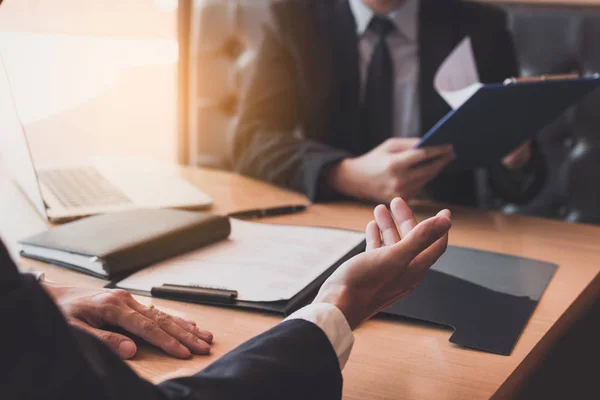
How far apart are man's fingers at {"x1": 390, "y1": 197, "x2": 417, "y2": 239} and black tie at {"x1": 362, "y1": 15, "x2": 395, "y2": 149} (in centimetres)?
99

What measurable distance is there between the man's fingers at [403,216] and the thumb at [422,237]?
0.06 m

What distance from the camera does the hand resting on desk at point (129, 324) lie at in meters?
0.70

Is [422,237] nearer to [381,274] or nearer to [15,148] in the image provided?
[381,274]

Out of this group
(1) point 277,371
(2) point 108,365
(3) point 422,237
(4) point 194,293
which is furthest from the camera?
(4) point 194,293

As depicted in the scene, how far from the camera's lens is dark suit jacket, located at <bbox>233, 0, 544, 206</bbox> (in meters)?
1.70

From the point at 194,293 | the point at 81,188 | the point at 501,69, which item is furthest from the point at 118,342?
the point at 501,69

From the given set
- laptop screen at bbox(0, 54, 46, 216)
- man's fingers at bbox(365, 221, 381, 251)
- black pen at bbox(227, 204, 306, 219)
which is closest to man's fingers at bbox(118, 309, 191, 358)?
man's fingers at bbox(365, 221, 381, 251)

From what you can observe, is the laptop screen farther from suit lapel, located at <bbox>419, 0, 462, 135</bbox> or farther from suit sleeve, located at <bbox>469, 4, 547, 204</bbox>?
suit sleeve, located at <bbox>469, 4, 547, 204</bbox>

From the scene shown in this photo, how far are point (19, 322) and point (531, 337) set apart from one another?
0.57m

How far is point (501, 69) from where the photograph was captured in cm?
176

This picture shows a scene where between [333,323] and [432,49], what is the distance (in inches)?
48.8

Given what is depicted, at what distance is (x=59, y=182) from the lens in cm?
135

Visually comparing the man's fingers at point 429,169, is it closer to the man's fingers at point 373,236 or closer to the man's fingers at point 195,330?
the man's fingers at point 373,236

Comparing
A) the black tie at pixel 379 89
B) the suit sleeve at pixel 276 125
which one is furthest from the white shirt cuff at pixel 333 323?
the black tie at pixel 379 89
